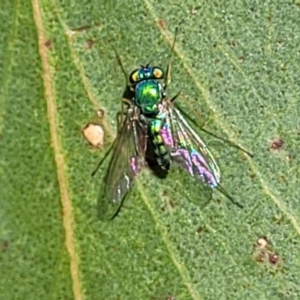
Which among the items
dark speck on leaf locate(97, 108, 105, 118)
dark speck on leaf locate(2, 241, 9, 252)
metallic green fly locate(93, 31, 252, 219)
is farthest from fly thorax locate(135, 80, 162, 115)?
dark speck on leaf locate(2, 241, 9, 252)

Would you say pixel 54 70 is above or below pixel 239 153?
above

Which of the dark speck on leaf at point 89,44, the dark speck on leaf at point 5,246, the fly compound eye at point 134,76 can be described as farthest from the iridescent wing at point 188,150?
the dark speck on leaf at point 5,246

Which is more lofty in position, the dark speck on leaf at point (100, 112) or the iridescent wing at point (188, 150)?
the dark speck on leaf at point (100, 112)

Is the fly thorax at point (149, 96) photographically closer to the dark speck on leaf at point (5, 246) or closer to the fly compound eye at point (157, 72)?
the fly compound eye at point (157, 72)

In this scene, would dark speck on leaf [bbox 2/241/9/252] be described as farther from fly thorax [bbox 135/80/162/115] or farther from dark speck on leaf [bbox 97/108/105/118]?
fly thorax [bbox 135/80/162/115]

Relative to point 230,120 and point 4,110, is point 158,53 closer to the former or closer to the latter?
point 230,120

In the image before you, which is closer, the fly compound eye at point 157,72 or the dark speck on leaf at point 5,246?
the dark speck on leaf at point 5,246

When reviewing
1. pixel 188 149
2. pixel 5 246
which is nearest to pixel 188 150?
pixel 188 149

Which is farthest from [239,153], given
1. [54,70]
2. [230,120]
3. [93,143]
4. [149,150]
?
[54,70]

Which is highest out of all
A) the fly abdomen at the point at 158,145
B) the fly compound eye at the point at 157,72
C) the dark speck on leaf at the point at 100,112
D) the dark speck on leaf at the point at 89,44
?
the dark speck on leaf at the point at 89,44
